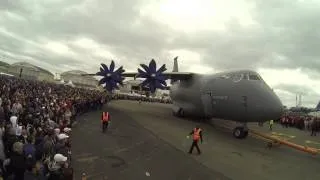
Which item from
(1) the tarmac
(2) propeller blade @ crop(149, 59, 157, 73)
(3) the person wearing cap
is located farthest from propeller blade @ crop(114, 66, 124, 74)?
(3) the person wearing cap

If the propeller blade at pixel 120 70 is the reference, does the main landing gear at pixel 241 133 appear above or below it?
below

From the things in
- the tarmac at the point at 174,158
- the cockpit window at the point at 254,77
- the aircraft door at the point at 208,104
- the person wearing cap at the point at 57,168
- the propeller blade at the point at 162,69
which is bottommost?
the tarmac at the point at 174,158

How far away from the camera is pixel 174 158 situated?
13.8 m

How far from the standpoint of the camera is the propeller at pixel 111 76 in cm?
3216

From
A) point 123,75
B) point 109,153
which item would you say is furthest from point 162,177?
point 123,75

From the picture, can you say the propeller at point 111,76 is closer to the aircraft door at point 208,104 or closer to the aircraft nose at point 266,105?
the aircraft door at point 208,104

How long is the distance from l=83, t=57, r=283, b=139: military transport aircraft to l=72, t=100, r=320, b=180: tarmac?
1.79 meters

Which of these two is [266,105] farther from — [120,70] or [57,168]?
[120,70]

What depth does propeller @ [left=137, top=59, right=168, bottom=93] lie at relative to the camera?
1069 inches

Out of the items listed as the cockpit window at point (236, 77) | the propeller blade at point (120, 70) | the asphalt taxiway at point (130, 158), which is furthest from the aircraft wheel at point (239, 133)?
the propeller blade at point (120, 70)

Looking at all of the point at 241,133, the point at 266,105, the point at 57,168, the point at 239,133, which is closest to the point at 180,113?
the point at 239,133

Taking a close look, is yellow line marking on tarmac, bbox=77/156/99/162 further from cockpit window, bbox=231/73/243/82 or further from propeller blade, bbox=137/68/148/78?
propeller blade, bbox=137/68/148/78

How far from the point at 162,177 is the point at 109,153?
3632 mm

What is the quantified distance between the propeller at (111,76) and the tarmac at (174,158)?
11952 millimetres
